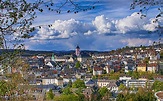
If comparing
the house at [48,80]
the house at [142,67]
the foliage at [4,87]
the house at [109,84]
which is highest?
the foliage at [4,87]

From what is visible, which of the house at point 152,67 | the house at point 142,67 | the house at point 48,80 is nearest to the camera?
the house at point 48,80

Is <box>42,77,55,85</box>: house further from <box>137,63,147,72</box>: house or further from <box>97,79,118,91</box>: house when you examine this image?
<box>137,63,147,72</box>: house

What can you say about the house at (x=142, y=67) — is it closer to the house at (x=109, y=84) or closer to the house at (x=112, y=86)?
the house at (x=109, y=84)

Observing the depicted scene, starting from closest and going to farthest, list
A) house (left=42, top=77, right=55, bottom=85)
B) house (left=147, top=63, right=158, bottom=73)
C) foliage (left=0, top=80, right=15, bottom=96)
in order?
foliage (left=0, top=80, right=15, bottom=96) → house (left=42, top=77, right=55, bottom=85) → house (left=147, top=63, right=158, bottom=73)

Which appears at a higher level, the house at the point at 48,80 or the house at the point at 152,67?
the house at the point at 152,67

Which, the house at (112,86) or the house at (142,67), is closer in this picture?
the house at (112,86)

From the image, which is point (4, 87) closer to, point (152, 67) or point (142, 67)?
point (152, 67)

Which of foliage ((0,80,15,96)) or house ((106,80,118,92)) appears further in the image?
house ((106,80,118,92))

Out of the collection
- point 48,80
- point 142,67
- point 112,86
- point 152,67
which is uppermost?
point 152,67

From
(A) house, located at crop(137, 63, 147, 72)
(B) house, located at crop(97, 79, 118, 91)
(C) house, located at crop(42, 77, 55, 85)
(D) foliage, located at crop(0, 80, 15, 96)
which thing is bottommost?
(C) house, located at crop(42, 77, 55, 85)

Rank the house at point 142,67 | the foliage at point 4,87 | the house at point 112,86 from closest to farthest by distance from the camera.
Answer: the foliage at point 4,87 → the house at point 112,86 → the house at point 142,67

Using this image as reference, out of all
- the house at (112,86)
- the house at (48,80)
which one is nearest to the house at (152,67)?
the house at (112,86)

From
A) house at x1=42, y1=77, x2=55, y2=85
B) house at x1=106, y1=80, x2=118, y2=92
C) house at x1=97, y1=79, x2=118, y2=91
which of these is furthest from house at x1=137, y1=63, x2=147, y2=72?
house at x1=42, y1=77, x2=55, y2=85

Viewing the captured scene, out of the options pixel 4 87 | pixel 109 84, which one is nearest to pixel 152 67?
pixel 109 84
